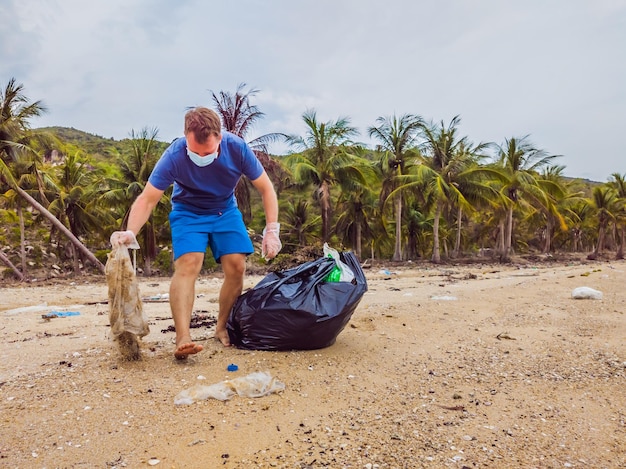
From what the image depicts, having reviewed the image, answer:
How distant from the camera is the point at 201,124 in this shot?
2633 mm

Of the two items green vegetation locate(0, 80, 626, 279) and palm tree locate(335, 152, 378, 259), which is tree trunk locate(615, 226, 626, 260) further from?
palm tree locate(335, 152, 378, 259)

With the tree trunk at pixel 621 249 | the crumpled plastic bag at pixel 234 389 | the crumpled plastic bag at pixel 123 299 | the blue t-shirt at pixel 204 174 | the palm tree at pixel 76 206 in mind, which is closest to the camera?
the crumpled plastic bag at pixel 234 389

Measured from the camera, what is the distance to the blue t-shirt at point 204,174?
9.06ft

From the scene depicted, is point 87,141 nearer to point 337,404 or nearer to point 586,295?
point 586,295

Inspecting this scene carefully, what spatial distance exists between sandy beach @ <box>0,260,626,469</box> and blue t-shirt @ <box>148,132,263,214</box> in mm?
1047

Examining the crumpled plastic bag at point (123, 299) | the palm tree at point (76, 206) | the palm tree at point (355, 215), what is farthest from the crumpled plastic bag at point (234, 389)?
the palm tree at point (355, 215)

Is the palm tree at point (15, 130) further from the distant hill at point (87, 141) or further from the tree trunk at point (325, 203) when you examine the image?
the distant hill at point (87, 141)

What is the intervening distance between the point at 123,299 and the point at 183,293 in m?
0.38

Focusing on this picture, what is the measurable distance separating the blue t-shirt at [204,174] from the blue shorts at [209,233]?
0.19 ft

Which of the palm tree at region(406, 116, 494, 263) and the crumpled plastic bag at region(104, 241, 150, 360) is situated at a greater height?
the palm tree at region(406, 116, 494, 263)

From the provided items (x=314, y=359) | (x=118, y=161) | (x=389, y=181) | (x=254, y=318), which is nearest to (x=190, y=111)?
(x=254, y=318)

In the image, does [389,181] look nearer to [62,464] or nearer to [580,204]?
[62,464]

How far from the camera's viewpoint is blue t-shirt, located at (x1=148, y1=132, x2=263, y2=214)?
276cm

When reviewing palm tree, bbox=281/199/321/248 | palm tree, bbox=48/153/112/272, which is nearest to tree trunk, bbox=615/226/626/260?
palm tree, bbox=281/199/321/248
